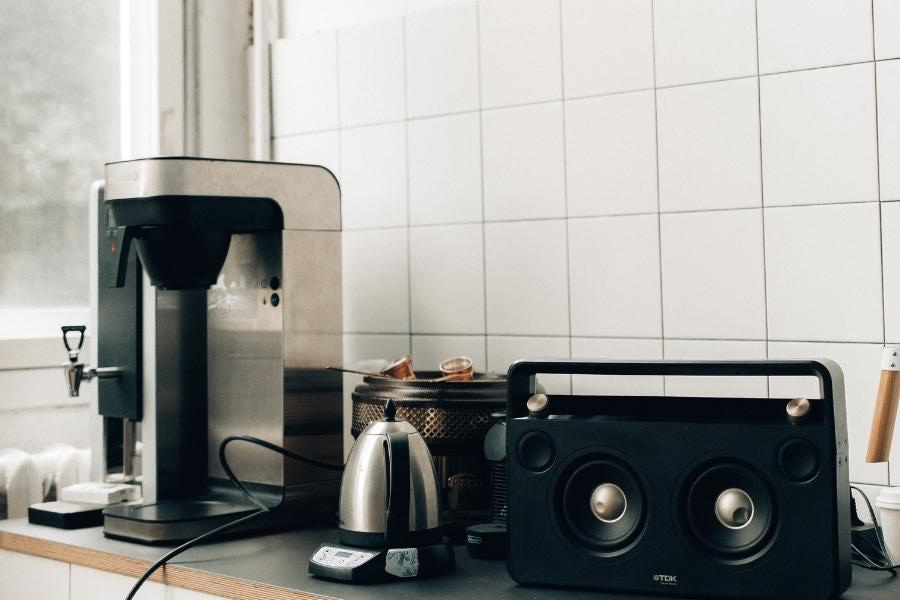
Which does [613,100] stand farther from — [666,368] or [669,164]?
[666,368]

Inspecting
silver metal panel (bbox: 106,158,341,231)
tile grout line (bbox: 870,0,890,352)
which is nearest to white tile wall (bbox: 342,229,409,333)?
silver metal panel (bbox: 106,158,341,231)

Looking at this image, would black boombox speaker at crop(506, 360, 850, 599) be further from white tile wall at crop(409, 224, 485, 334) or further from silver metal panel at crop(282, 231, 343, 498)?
white tile wall at crop(409, 224, 485, 334)

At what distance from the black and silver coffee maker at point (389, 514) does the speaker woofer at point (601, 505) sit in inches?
6.7

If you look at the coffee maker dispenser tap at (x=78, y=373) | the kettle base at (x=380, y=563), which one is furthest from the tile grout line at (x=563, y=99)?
the kettle base at (x=380, y=563)

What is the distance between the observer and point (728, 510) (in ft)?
3.33

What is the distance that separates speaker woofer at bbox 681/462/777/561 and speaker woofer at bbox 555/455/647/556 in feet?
0.18

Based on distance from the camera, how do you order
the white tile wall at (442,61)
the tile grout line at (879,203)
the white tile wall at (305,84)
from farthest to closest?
the white tile wall at (305,84) < the white tile wall at (442,61) < the tile grout line at (879,203)

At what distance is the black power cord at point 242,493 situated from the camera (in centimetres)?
120

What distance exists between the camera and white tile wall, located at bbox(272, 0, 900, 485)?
1332 millimetres

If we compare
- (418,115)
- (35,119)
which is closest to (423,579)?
(418,115)

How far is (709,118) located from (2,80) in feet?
3.88

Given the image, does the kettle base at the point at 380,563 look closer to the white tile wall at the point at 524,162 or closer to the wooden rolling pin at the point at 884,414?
the wooden rolling pin at the point at 884,414

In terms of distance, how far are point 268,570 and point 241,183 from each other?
1.78 ft

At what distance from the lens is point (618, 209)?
4.98ft
